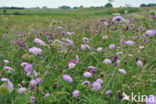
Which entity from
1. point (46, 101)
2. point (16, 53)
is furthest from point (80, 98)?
point (16, 53)

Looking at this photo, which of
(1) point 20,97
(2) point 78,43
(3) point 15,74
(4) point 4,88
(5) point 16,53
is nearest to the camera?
(4) point 4,88

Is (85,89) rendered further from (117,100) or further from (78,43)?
(78,43)

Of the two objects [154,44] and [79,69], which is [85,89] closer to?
[79,69]

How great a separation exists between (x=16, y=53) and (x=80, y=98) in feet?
6.01

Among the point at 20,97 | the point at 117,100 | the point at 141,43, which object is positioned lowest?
the point at 117,100

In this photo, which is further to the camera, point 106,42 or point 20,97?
point 106,42

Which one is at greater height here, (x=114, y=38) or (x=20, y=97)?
(x=114, y=38)

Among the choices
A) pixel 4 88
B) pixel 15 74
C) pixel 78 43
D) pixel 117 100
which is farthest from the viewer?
pixel 78 43

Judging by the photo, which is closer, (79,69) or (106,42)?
(79,69)

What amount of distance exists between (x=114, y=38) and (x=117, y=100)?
2385 mm

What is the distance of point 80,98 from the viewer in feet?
6.56

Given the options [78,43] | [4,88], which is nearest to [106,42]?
[78,43]

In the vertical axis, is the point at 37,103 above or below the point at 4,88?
below

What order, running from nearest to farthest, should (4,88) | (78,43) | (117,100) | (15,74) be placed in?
1. (4,88)
2. (117,100)
3. (15,74)
4. (78,43)
